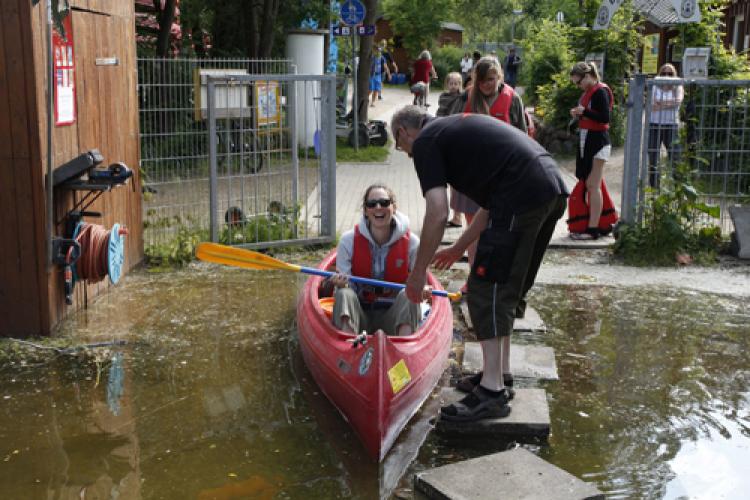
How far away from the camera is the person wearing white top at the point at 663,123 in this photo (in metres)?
9.77

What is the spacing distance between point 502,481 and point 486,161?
1709 mm

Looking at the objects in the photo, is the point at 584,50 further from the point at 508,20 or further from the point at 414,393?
the point at 508,20

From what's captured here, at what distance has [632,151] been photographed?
A: 32.0ft

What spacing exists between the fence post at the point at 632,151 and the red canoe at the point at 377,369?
428 cm

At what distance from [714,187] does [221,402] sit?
6436mm

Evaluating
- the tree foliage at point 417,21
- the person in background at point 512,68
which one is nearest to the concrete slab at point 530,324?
the person in background at point 512,68

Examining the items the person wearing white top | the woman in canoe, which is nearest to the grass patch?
the person wearing white top

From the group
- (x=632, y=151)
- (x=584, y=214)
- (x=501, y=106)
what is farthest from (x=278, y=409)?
(x=584, y=214)

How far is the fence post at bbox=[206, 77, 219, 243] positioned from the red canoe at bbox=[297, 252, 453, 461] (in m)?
3.52

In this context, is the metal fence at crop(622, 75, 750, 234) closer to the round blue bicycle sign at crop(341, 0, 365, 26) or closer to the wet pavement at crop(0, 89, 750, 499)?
the wet pavement at crop(0, 89, 750, 499)

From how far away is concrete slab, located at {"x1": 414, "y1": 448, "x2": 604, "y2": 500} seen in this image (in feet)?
14.2

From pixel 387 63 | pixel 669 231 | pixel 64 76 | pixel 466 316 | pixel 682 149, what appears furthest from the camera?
pixel 387 63

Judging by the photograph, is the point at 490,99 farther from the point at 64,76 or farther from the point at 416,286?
the point at 64,76

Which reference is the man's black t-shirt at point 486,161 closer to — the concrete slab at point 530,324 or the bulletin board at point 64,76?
the concrete slab at point 530,324
